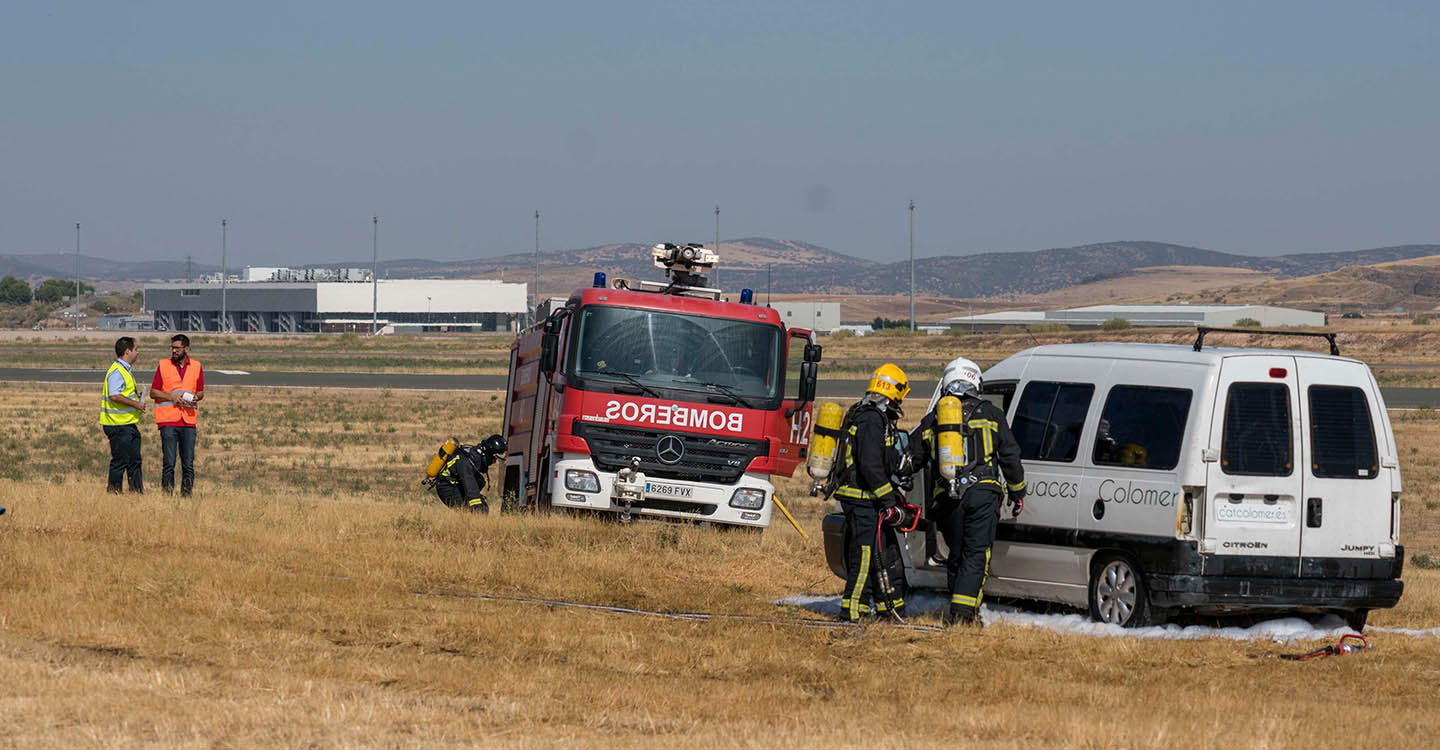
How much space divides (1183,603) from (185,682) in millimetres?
6019

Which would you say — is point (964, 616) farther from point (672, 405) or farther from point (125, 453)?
point (125, 453)

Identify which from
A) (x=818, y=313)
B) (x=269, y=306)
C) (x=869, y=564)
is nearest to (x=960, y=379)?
(x=869, y=564)

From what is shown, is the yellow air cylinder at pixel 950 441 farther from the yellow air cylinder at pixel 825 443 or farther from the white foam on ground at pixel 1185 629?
the white foam on ground at pixel 1185 629

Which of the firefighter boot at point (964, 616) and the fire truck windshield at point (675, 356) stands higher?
the fire truck windshield at point (675, 356)

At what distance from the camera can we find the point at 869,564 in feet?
38.8

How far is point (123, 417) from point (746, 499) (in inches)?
268

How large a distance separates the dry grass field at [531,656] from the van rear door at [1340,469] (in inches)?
27.8

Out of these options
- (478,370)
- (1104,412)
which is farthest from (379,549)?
(478,370)

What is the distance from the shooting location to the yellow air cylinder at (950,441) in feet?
36.7

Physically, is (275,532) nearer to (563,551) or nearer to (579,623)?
(563,551)

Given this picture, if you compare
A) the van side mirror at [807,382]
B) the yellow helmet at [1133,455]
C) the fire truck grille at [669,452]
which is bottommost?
the fire truck grille at [669,452]

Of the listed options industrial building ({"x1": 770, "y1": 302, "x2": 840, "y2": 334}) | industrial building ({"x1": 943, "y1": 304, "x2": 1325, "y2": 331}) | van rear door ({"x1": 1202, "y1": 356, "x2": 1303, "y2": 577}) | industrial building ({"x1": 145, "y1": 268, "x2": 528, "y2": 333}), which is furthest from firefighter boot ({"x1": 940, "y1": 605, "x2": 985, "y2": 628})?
industrial building ({"x1": 145, "y1": 268, "x2": 528, "y2": 333})

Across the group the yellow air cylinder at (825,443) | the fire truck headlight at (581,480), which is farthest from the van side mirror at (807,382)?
the yellow air cylinder at (825,443)

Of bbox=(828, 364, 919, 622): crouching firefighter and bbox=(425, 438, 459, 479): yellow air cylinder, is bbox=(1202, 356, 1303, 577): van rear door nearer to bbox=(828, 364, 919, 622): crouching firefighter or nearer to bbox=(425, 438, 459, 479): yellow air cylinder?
bbox=(828, 364, 919, 622): crouching firefighter
